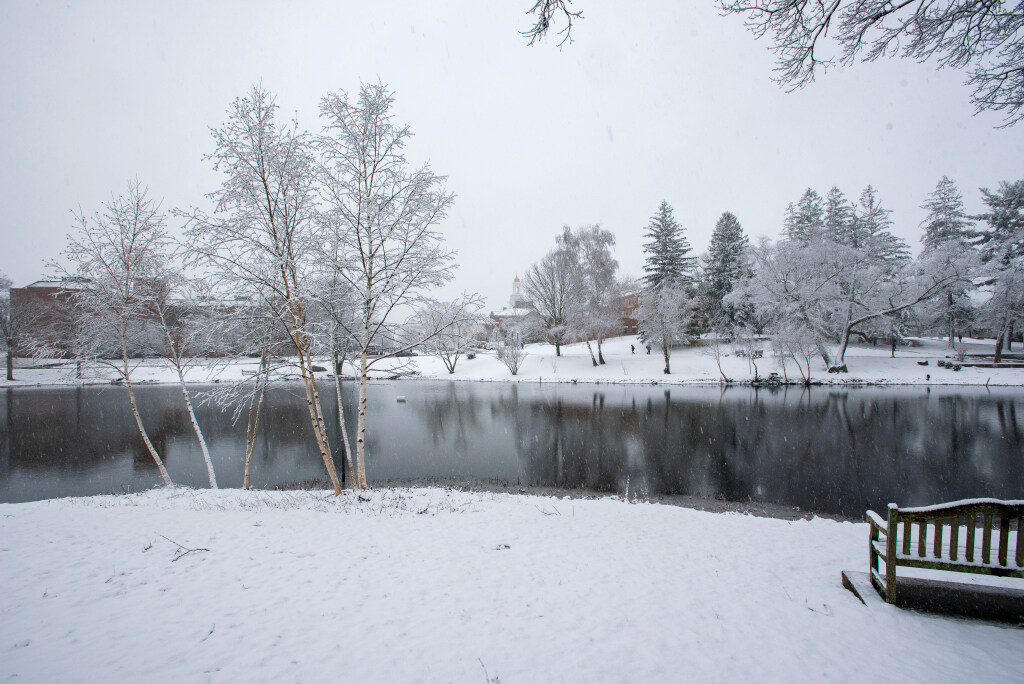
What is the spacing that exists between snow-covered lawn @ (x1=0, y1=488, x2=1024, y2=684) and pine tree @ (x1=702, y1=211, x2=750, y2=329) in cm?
3948

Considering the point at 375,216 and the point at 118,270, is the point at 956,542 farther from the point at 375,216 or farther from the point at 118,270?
the point at 118,270

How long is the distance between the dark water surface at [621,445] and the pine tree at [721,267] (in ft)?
54.0

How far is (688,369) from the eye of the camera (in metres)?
37.4

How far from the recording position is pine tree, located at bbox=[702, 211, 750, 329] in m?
42.9

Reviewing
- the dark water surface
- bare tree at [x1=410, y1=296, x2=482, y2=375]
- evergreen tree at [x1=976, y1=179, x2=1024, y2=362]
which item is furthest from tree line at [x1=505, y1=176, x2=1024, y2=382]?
bare tree at [x1=410, y1=296, x2=482, y2=375]

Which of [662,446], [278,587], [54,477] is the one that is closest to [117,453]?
[54,477]

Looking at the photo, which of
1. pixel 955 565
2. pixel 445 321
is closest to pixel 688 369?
pixel 445 321

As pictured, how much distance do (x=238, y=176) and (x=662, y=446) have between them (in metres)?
15.9

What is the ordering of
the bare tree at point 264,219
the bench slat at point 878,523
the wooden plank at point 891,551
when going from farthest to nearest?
the bare tree at point 264,219, the bench slat at point 878,523, the wooden plank at point 891,551

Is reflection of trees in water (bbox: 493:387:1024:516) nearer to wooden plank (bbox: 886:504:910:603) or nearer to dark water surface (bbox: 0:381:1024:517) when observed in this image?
dark water surface (bbox: 0:381:1024:517)

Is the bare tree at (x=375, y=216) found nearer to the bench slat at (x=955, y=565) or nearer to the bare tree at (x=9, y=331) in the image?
the bench slat at (x=955, y=565)

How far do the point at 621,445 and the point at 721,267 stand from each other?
34809 mm

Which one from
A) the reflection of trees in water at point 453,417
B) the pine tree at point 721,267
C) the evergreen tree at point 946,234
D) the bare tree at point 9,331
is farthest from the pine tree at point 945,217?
the bare tree at point 9,331

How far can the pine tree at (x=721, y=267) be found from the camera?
42.9 m
